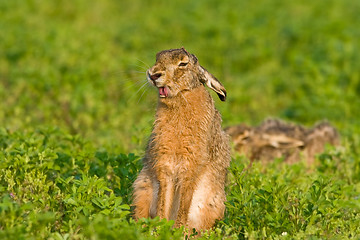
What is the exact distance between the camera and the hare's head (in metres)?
5.56

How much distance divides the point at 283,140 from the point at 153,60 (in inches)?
116

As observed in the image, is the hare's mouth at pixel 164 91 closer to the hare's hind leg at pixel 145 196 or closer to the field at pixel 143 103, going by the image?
the field at pixel 143 103

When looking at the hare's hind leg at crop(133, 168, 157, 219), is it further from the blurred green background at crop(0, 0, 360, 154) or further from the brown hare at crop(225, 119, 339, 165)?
the brown hare at crop(225, 119, 339, 165)

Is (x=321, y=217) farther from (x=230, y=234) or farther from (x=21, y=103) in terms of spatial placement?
(x=21, y=103)

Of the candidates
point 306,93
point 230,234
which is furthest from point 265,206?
point 306,93

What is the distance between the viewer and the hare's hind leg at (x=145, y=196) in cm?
589

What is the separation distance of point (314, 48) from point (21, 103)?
24.7 feet

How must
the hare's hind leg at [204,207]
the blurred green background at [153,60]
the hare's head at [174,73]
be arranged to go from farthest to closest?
the blurred green background at [153,60], the hare's hind leg at [204,207], the hare's head at [174,73]

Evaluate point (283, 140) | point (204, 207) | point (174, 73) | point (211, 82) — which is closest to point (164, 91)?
point (174, 73)

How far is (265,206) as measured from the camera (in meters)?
5.70

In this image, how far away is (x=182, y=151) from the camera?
5.66 meters

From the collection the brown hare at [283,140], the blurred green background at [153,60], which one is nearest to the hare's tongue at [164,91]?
the blurred green background at [153,60]

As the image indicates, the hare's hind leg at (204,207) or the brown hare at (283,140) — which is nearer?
the hare's hind leg at (204,207)

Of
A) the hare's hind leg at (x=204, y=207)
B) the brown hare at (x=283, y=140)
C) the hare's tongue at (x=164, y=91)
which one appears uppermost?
the brown hare at (x=283, y=140)
